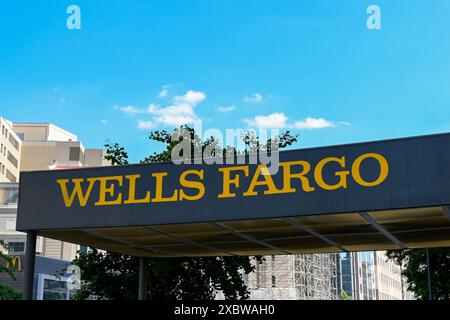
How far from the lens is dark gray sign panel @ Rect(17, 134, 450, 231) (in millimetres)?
11750

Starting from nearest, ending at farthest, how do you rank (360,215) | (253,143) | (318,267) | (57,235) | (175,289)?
(360,215) → (57,235) → (175,289) → (253,143) → (318,267)

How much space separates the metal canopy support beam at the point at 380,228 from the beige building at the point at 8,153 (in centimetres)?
8902

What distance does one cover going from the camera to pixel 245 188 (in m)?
13.2

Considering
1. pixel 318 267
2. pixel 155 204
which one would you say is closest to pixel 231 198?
pixel 155 204

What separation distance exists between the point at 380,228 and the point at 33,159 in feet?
360

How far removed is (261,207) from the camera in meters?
13.0

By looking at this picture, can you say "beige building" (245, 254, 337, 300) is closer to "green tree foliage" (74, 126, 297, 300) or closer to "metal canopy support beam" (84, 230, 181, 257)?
"green tree foliage" (74, 126, 297, 300)

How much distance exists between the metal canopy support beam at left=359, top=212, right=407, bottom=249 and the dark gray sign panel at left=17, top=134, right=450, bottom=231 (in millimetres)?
910

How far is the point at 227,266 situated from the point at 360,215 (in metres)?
14.4

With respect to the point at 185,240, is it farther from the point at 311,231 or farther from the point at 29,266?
the point at 29,266

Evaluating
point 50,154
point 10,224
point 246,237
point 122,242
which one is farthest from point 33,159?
point 246,237

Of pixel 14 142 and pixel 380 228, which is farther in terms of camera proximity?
pixel 14 142

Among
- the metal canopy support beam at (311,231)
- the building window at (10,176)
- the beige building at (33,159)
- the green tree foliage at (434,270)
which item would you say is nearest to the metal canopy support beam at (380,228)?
the metal canopy support beam at (311,231)
